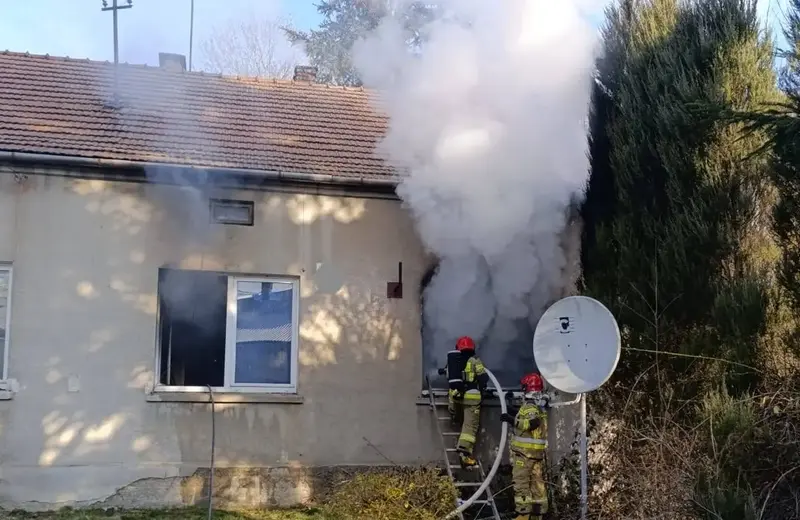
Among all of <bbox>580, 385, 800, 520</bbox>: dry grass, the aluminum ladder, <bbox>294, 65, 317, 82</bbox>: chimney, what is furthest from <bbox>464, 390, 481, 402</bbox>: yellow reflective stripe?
<bbox>294, 65, 317, 82</bbox>: chimney

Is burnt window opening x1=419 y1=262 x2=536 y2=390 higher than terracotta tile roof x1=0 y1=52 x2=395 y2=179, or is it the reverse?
terracotta tile roof x1=0 y1=52 x2=395 y2=179

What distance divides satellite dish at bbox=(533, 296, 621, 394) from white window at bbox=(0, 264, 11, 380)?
5.64 metres

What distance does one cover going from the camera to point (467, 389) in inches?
384

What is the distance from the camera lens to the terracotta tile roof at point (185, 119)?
984cm

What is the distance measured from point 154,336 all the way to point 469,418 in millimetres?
3672

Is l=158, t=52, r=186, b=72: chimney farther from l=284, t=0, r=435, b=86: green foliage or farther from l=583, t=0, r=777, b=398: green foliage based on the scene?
l=583, t=0, r=777, b=398: green foliage

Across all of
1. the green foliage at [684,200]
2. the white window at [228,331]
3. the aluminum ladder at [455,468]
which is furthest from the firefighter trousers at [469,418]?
the white window at [228,331]

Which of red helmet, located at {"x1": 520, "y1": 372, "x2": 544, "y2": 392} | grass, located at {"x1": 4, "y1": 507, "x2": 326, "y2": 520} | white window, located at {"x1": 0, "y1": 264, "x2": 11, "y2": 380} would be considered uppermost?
white window, located at {"x1": 0, "y1": 264, "x2": 11, "y2": 380}

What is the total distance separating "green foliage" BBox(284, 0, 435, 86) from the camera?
10.2 m

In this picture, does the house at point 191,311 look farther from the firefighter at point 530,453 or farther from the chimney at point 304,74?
the chimney at point 304,74

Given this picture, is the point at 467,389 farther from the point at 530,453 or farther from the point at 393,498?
the point at 393,498

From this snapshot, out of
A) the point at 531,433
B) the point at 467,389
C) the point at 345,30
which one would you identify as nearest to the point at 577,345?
the point at 531,433

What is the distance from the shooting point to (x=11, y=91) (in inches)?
431

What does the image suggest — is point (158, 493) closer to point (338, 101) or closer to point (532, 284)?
point (532, 284)
